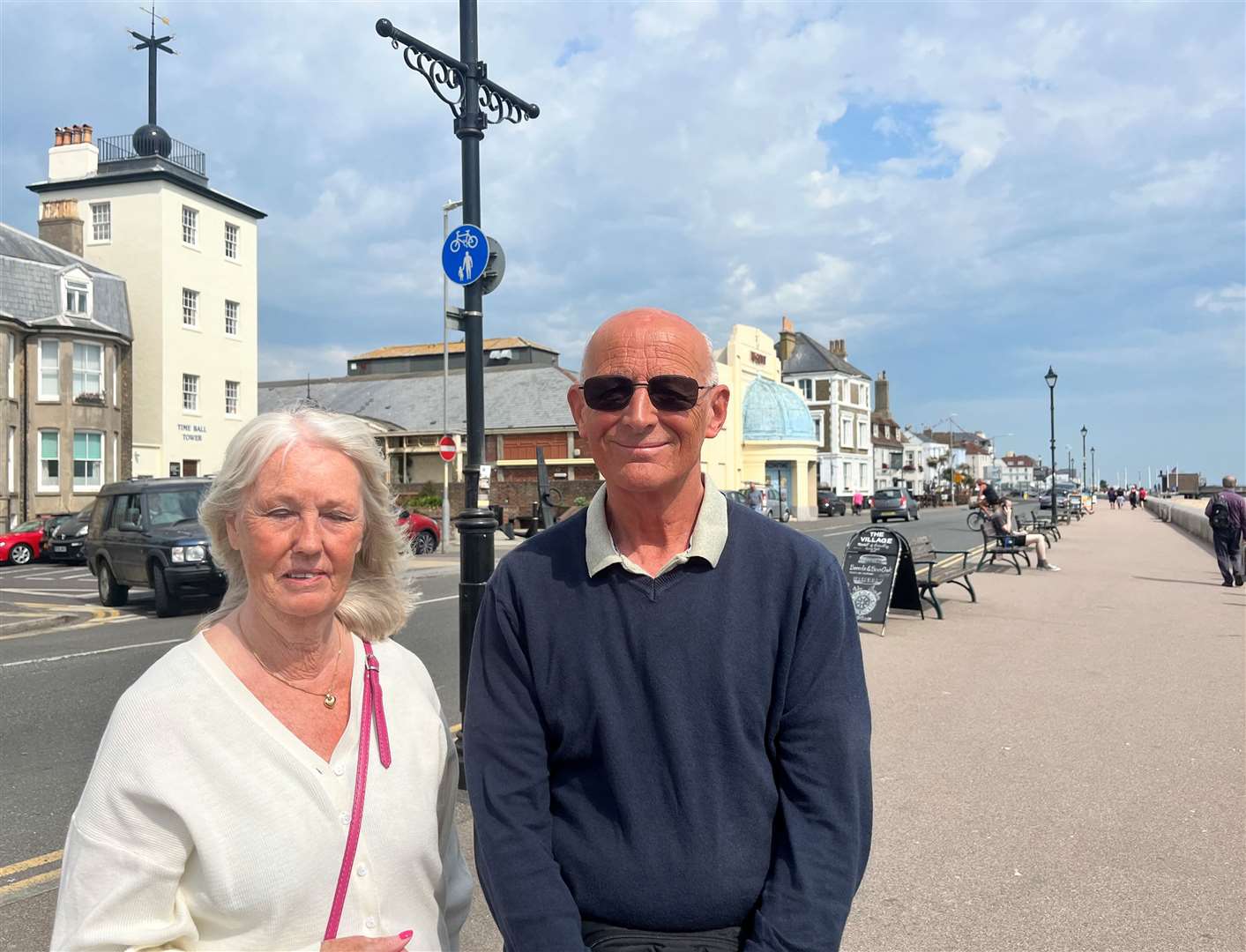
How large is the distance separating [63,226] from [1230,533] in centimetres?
3671

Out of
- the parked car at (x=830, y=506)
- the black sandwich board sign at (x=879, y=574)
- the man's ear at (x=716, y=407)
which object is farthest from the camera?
the parked car at (x=830, y=506)

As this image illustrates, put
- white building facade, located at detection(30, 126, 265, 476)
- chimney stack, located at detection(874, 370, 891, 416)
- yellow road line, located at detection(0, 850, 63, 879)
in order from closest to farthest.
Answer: yellow road line, located at detection(0, 850, 63, 879) → white building facade, located at detection(30, 126, 265, 476) → chimney stack, located at detection(874, 370, 891, 416)

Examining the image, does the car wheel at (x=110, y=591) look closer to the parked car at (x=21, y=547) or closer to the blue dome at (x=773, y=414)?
the parked car at (x=21, y=547)

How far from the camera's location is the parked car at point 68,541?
24.5 m

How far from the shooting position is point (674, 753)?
74.7 inches

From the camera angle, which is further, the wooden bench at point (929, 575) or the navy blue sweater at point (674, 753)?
the wooden bench at point (929, 575)

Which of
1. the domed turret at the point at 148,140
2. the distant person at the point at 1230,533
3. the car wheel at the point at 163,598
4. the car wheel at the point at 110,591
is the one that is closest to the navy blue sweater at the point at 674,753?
the car wheel at the point at 163,598

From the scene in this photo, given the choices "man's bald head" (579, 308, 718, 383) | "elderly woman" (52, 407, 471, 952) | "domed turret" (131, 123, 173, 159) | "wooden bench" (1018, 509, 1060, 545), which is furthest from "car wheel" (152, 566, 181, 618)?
"domed turret" (131, 123, 173, 159)

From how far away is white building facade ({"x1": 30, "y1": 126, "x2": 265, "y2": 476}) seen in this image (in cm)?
3431

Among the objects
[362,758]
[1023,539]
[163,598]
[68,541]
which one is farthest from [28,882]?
[68,541]

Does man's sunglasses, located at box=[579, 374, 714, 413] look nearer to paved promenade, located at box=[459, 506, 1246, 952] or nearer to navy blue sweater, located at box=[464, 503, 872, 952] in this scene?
navy blue sweater, located at box=[464, 503, 872, 952]

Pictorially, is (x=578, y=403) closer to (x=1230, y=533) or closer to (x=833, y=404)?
(x=1230, y=533)

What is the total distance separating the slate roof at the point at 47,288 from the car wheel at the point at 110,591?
1972 centimetres

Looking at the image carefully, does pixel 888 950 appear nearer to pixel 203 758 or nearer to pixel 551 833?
pixel 551 833
